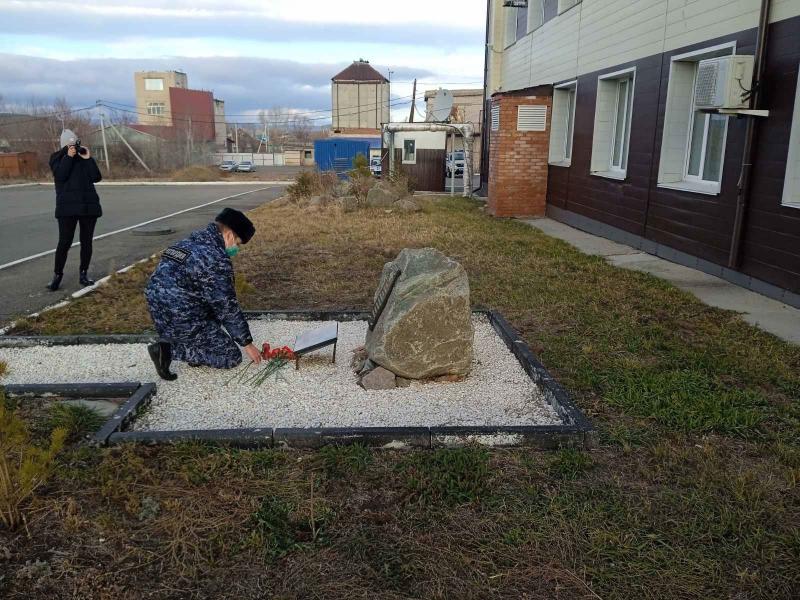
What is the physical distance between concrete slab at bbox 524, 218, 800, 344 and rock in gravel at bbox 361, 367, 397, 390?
11.3 feet

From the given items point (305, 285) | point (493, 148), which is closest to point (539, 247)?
point (305, 285)

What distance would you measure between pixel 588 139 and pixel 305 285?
7.17 metres

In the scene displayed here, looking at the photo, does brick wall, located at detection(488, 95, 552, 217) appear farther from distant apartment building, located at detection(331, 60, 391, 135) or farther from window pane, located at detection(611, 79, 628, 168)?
distant apartment building, located at detection(331, 60, 391, 135)

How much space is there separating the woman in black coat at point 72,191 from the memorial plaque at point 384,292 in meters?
4.69

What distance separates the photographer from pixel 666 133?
918 cm

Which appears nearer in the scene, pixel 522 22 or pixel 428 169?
→ pixel 522 22

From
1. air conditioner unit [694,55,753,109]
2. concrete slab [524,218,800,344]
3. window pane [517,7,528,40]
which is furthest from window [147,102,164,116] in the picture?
air conditioner unit [694,55,753,109]

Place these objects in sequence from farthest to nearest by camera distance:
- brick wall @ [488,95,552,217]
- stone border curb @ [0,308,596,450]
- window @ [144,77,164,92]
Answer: window @ [144,77,164,92], brick wall @ [488,95,552,217], stone border curb @ [0,308,596,450]

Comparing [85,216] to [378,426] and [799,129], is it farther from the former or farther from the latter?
[799,129]

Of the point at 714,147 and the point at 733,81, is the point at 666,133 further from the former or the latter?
the point at 733,81

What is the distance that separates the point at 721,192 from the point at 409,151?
20.5 metres

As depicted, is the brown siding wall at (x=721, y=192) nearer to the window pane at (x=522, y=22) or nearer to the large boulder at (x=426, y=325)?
the large boulder at (x=426, y=325)

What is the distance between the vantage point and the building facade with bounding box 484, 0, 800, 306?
684 cm

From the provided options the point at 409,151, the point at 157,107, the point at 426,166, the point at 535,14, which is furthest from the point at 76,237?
the point at 157,107
